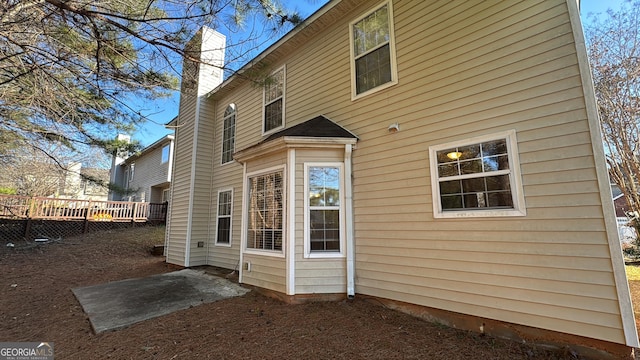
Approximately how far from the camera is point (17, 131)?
4871 mm

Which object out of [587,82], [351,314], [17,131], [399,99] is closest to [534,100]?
[587,82]

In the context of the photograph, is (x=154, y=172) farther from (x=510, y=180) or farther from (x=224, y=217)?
(x=510, y=180)

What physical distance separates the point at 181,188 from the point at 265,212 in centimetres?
481

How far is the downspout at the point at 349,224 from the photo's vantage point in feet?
15.3

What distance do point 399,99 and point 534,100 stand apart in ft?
6.02

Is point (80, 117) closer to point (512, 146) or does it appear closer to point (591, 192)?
point (512, 146)

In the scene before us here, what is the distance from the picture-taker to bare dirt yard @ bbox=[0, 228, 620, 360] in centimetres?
309

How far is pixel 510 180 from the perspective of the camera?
11.4 feet

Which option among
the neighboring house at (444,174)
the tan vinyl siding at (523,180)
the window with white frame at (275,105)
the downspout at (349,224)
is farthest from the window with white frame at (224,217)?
the tan vinyl siding at (523,180)

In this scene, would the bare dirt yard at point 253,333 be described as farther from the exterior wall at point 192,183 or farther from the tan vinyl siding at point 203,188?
the tan vinyl siding at point 203,188

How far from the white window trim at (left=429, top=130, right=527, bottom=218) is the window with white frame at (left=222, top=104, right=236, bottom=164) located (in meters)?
6.22

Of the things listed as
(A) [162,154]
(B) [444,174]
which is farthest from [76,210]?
(B) [444,174]

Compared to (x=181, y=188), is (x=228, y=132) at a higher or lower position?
higher

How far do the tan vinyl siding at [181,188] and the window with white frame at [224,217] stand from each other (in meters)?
1.02
